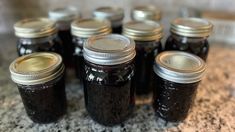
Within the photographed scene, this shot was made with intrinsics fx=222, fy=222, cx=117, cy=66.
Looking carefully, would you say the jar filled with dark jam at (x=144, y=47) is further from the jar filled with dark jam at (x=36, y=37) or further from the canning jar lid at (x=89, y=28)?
the jar filled with dark jam at (x=36, y=37)

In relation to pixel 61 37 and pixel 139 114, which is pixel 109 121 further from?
pixel 61 37

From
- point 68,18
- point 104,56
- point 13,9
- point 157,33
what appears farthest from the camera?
point 13,9

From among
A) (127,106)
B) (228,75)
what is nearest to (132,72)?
(127,106)

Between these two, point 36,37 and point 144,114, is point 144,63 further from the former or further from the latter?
point 36,37

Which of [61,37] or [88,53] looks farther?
[61,37]

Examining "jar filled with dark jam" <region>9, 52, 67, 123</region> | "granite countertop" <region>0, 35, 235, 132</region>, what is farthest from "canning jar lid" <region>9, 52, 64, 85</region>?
"granite countertop" <region>0, 35, 235, 132</region>

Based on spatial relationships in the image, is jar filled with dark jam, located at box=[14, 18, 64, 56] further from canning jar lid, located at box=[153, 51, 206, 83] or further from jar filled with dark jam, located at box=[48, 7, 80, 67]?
canning jar lid, located at box=[153, 51, 206, 83]

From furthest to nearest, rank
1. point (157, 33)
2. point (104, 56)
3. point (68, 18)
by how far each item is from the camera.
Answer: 1. point (68, 18)
2. point (157, 33)
3. point (104, 56)
